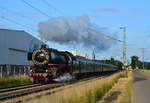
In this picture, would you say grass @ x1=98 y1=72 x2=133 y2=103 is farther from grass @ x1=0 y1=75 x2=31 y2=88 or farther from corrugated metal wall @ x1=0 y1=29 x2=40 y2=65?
corrugated metal wall @ x1=0 y1=29 x2=40 y2=65

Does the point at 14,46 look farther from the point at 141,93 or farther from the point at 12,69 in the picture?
the point at 141,93

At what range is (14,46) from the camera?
55844 millimetres

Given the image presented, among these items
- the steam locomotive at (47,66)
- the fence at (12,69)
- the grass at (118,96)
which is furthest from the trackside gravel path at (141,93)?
the fence at (12,69)

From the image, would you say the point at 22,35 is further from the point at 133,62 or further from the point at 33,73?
the point at 133,62

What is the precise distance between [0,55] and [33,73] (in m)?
24.1

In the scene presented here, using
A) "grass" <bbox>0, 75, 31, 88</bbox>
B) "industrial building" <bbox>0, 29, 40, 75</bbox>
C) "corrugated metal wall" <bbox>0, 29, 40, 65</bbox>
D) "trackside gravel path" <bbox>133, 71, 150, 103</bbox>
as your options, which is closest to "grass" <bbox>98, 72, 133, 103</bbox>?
"trackside gravel path" <bbox>133, 71, 150, 103</bbox>

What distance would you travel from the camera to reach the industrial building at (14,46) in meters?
52.5

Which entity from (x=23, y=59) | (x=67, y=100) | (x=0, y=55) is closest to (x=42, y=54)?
(x=67, y=100)

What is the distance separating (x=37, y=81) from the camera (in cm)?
2984

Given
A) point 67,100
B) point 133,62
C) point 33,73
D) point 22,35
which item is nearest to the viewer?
point 67,100

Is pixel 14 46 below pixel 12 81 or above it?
above

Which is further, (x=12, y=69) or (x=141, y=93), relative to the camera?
(x=12, y=69)

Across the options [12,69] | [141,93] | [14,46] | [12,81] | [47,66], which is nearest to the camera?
[141,93]

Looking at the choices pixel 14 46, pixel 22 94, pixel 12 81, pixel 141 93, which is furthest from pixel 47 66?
pixel 14 46
